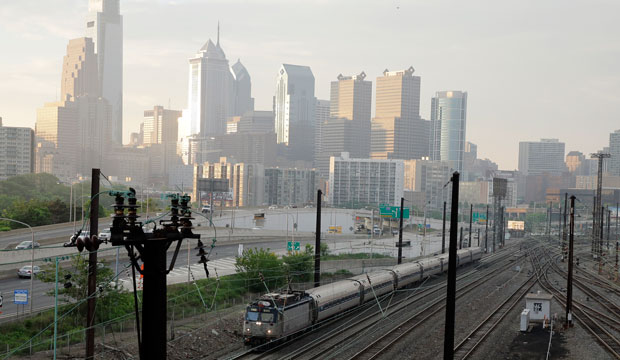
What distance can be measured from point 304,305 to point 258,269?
1776 centimetres

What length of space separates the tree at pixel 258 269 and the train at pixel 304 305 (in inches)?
371

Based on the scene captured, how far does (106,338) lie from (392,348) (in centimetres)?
1553

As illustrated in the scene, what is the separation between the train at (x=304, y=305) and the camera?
31.5 m

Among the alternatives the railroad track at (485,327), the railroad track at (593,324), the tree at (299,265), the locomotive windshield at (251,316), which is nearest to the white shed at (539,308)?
the railroad track at (485,327)

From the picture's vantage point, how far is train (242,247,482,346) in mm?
31453

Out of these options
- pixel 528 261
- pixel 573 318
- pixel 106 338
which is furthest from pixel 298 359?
pixel 528 261

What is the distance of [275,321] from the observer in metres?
31.4

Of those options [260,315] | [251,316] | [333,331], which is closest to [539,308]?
[333,331]

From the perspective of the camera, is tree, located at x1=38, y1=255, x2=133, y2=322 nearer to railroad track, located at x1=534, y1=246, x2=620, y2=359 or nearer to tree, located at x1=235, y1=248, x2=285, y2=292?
tree, located at x1=235, y1=248, x2=285, y2=292

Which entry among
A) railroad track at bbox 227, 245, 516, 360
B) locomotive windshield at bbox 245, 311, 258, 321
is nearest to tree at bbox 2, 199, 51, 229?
railroad track at bbox 227, 245, 516, 360

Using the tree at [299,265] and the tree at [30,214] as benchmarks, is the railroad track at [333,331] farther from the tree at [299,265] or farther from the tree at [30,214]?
the tree at [30,214]

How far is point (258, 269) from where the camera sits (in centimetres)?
5166

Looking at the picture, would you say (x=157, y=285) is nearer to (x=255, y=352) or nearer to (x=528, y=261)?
(x=255, y=352)

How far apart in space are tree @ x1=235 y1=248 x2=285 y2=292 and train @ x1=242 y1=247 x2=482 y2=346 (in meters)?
9.42
